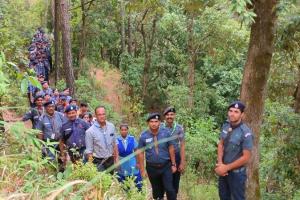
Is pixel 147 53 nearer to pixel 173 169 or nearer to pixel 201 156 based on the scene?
pixel 201 156

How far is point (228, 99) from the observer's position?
2089 cm

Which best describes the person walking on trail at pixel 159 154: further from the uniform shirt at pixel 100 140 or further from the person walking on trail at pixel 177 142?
the uniform shirt at pixel 100 140

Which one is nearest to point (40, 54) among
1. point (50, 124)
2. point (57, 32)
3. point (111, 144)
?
point (57, 32)

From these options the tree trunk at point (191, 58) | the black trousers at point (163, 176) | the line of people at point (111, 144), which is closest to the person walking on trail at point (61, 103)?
the line of people at point (111, 144)

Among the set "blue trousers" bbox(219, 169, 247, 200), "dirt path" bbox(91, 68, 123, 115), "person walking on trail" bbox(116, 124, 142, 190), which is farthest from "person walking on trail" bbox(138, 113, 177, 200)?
"dirt path" bbox(91, 68, 123, 115)

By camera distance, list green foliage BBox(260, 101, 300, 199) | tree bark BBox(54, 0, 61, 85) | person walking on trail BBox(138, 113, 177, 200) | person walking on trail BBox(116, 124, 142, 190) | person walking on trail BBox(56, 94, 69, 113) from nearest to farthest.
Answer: person walking on trail BBox(138, 113, 177, 200) → person walking on trail BBox(116, 124, 142, 190) → green foliage BBox(260, 101, 300, 199) → person walking on trail BBox(56, 94, 69, 113) → tree bark BBox(54, 0, 61, 85)

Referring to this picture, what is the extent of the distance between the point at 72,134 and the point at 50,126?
0.56 metres

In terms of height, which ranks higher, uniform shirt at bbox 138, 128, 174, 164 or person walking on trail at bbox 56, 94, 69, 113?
uniform shirt at bbox 138, 128, 174, 164

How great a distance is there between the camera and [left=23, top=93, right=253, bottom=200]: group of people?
6.17 meters

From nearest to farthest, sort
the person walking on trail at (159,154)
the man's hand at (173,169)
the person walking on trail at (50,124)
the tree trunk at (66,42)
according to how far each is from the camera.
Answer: the person walking on trail at (159,154), the man's hand at (173,169), the person walking on trail at (50,124), the tree trunk at (66,42)

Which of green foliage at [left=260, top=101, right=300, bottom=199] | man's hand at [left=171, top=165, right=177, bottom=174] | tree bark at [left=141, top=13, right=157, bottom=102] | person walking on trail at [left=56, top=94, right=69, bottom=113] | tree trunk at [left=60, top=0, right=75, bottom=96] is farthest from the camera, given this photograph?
tree bark at [left=141, top=13, right=157, bottom=102]

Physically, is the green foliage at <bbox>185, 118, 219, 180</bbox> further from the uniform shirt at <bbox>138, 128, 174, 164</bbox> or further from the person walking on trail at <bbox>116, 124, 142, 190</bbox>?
the uniform shirt at <bbox>138, 128, 174, 164</bbox>

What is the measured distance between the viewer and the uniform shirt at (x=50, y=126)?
826 centimetres

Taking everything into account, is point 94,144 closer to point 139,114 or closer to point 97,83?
point 139,114
